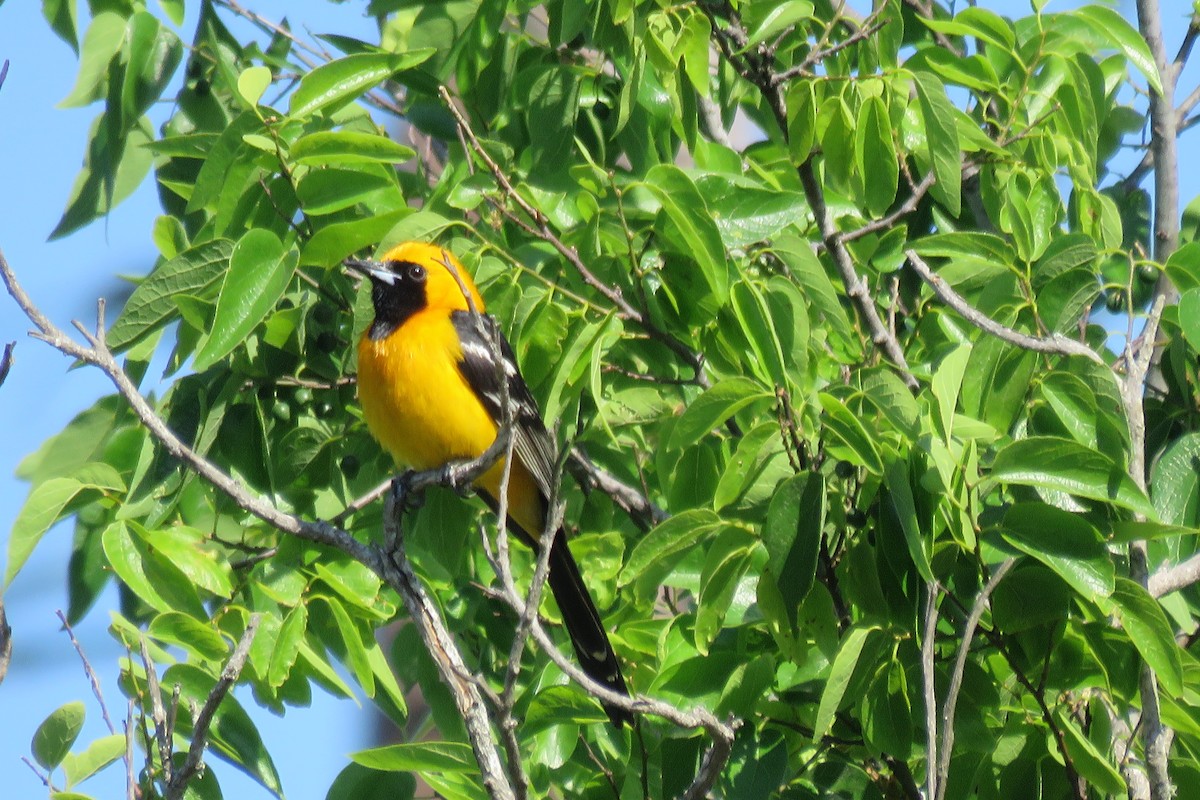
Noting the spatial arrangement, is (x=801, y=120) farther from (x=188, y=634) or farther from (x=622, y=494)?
(x=188, y=634)

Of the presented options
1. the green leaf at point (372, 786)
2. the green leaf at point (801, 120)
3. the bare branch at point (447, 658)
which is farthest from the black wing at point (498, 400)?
the green leaf at point (801, 120)

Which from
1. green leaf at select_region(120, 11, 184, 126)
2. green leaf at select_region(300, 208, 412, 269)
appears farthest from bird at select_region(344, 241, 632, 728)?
green leaf at select_region(120, 11, 184, 126)

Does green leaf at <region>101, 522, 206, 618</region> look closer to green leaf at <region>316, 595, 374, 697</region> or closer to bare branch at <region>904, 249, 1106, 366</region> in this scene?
green leaf at <region>316, 595, 374, 697</region>

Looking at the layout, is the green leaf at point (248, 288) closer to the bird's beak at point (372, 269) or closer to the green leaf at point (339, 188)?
the green leaf at point (339, 188)

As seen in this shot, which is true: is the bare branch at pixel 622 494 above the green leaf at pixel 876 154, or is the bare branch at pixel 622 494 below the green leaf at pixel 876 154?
below

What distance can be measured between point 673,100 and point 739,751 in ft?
6.06

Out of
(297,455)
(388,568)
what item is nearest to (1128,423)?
(388,568)

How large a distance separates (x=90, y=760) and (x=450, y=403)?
168cm

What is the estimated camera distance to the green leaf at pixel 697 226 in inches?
128

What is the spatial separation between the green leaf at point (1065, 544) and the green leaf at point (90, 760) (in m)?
2.25

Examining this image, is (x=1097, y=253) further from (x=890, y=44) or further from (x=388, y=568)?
(x=388, y=568)

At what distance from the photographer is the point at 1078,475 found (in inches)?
109

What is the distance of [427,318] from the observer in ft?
15.9

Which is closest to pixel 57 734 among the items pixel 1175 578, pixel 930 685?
pixel 930 685
